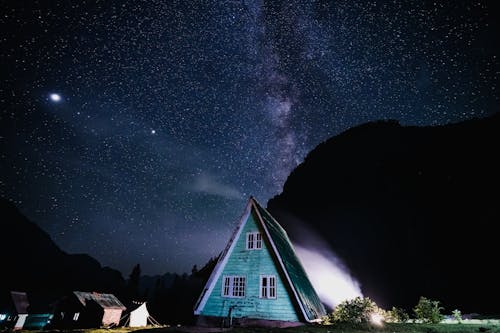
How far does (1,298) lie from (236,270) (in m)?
63.2

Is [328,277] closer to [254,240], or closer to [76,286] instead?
[254,240]

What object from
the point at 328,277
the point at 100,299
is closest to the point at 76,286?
the point at 100,299

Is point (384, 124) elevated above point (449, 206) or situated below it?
above

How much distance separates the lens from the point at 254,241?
16.3 m

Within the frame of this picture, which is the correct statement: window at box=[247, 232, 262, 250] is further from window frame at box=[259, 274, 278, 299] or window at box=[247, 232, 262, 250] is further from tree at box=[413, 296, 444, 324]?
tree at box=[413, 296, 444, 324]

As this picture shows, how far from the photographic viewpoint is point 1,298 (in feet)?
163

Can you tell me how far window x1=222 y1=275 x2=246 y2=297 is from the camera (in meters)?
15.1

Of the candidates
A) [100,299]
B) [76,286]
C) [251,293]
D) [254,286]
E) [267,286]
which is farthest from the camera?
[76,286]

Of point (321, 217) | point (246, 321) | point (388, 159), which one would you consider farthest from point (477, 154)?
point (246, 321)

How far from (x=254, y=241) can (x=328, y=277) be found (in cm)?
4971

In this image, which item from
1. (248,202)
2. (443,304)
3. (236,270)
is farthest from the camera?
(443,304)

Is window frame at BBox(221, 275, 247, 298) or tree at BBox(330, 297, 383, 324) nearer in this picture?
tree at BBox(330, 297, 383, 324)

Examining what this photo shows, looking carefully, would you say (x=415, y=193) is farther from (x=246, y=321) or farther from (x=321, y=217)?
(x=246, y=321)

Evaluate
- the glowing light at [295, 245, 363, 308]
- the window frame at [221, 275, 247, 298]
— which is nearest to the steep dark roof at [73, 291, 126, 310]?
the glowing light at [295, 245, 363, 308]
